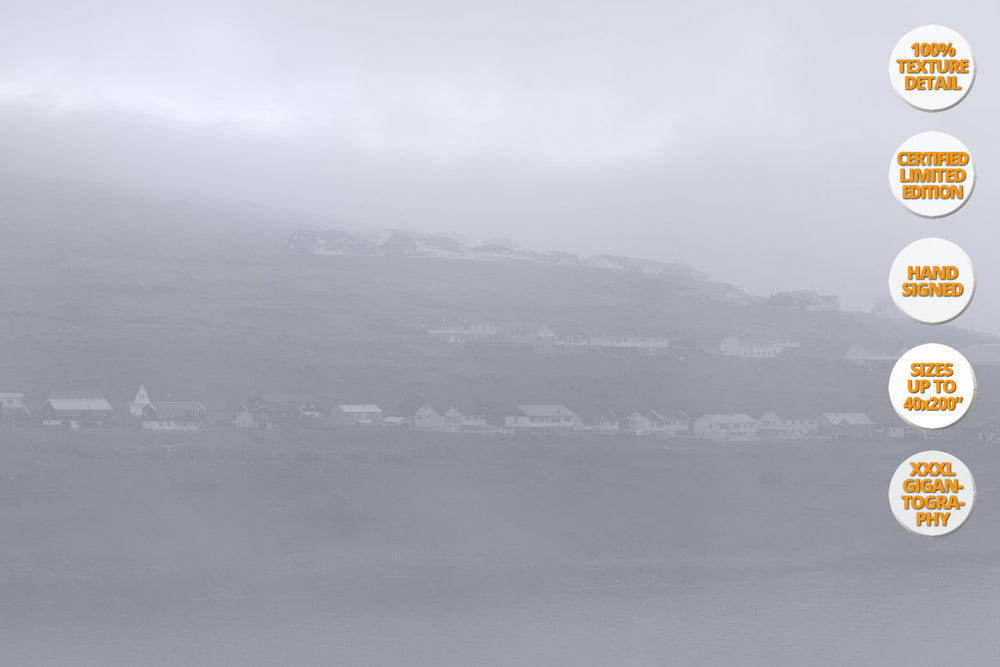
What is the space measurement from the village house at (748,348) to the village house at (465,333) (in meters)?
7.98

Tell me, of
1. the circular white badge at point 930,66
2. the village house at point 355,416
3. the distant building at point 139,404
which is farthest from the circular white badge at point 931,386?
the village house at point 355,416

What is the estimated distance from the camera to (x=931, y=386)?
259cm

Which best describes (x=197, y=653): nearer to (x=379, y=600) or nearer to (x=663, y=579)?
(x=379, y=600)

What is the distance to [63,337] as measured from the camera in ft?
126

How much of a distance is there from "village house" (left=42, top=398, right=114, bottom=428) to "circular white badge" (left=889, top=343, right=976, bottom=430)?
29.6 meters

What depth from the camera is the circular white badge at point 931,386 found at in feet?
8.36

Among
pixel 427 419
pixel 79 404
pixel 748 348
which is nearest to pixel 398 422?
pixel 427 419

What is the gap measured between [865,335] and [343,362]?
22.8m

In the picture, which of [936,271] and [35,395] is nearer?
[936,271]

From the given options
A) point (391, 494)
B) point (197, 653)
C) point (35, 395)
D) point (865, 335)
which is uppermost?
point (865, 335)

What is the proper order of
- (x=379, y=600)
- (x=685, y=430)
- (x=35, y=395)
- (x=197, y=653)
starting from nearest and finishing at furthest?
1. (x=197, y=653)
2. (x=379, y=600)
3. (x=35, y=395)
4. (x=685, y=430)

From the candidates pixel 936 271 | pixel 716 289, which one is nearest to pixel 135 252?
pixel 716 289

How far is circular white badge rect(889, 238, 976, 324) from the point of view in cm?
255

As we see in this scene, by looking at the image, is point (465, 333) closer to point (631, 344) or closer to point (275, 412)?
point (631, 344)
